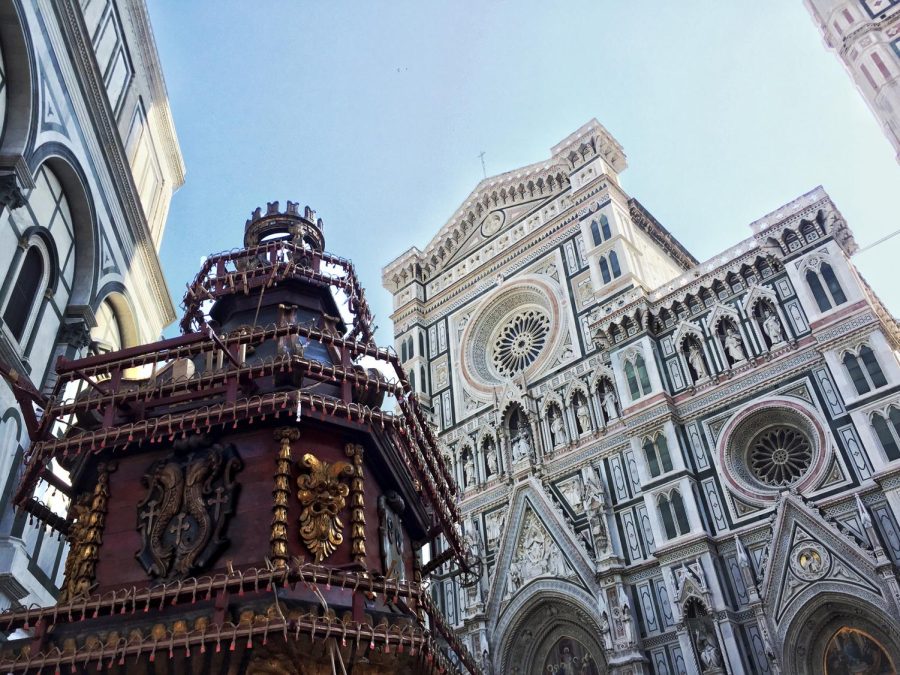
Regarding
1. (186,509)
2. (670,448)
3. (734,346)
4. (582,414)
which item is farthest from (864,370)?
(186,509)

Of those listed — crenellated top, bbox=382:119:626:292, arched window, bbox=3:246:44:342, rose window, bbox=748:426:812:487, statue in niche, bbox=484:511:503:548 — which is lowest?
rose window, bbox=748:426:812:487

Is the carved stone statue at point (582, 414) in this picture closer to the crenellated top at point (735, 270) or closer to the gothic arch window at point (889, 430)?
the crenellated top at point (735, 270)

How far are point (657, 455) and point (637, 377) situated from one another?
292 cm

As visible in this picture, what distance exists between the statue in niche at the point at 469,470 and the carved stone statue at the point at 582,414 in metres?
4.73

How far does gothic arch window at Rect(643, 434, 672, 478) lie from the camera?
2193cm

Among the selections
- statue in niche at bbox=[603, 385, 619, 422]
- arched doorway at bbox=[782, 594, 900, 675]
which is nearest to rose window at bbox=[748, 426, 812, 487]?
arched doorway at bbox=[782, 594, 900, 675]

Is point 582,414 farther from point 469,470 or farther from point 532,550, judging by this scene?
point 469,470

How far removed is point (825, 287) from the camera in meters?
20.9

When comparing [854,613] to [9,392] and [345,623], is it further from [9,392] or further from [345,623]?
[9,392]

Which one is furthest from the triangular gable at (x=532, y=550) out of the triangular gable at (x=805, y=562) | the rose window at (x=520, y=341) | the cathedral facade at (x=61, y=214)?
the cathedral facade at (x=61, y=214)

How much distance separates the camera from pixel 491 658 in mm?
22703

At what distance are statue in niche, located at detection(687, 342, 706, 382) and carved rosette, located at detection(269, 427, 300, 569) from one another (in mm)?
16277

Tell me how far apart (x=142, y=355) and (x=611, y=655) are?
1543 centimetres

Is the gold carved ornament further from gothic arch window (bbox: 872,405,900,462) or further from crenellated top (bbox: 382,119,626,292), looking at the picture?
crenellated top (bbox: 382,119,626,292)
